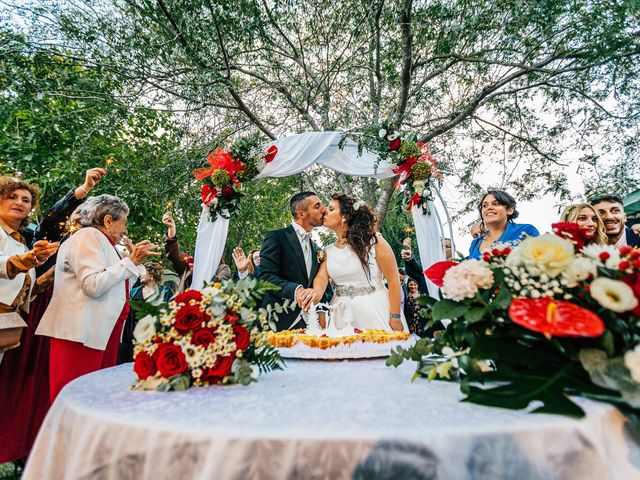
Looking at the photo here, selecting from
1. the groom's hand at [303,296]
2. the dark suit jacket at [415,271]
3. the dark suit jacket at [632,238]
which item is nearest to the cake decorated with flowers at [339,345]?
the groom's hand at [303,296]

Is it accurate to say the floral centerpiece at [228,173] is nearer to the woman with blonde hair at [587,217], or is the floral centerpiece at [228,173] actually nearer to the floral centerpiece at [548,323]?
the woman with blonde hair at [587,217]

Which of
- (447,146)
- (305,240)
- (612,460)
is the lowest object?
(612,460)

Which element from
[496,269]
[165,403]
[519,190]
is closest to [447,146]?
[519,190]

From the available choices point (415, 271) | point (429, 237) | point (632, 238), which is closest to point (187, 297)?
point (429, 237)

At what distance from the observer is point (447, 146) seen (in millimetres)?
8773

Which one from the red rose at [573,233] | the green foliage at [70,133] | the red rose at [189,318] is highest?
the green foliage at [70,133]

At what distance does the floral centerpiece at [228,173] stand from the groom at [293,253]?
0.77 metres

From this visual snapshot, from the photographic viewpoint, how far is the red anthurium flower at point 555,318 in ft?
3.80

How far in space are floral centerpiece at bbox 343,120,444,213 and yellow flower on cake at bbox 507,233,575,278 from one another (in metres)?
3.30

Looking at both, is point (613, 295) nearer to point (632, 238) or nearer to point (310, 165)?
point (632, 238)

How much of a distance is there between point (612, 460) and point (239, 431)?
3.24 ft

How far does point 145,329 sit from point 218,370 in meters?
0.34

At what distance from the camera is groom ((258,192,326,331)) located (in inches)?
170

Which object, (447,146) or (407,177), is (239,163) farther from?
(447,146)
